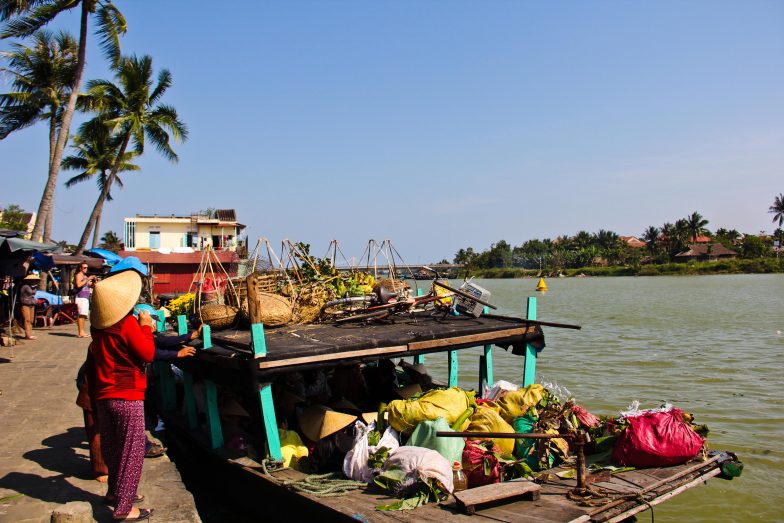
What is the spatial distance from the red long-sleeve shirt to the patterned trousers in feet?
0.23

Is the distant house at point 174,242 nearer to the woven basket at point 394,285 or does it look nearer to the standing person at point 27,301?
the standing person at point 27,301

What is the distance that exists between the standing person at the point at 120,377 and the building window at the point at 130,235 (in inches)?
1384

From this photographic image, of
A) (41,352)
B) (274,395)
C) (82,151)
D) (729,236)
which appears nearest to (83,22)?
(41,352)

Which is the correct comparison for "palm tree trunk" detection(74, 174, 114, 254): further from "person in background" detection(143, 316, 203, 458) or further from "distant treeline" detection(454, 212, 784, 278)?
"distant treeline" detection(454, 212, 784, 278)

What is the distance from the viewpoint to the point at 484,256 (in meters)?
99.4

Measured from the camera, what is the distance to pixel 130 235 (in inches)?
1422

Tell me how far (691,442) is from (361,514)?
266 centimetres

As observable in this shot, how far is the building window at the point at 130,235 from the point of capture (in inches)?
1415

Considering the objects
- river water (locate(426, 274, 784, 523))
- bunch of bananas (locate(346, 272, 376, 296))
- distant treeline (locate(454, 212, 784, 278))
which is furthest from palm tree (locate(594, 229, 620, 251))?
bunch of bananas (locate(346, 272, 376, 296))

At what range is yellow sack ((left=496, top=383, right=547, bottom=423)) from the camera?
Result: 16.9ft

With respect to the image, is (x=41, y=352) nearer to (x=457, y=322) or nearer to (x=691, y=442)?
(x=457, y=322)

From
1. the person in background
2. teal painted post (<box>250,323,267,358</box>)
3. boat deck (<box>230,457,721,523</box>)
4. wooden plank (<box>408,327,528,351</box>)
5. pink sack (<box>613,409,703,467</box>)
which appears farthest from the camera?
wooden plank (<box>408,327,528,351</box>)

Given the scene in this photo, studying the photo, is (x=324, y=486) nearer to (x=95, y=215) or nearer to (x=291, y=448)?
(x=291, y=448)

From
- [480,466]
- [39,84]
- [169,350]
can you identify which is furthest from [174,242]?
[480,466]
